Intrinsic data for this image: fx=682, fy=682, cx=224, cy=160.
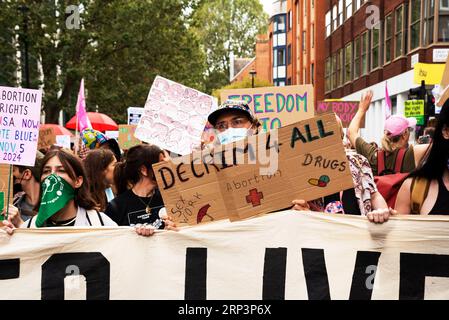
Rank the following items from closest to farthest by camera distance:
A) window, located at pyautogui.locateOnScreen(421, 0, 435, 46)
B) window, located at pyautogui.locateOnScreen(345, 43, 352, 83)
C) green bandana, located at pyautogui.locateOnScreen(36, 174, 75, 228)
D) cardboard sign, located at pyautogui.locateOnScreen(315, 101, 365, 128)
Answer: green bandana, located at pyautogui.locateOnScreen(36, 174, 75, 228) → cardboard sign, located at pyautogui.locateOnScreen(315, 101, 365, 128) → window, located at pyautogui.locateOnScreen(421, 0, 435, 46) → window, located at pyautogui.locateOnScreen(345, 43, 352, 83)

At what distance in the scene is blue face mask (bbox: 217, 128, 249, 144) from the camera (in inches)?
158

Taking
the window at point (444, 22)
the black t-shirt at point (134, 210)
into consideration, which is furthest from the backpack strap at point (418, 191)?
the window at point (444, 22)

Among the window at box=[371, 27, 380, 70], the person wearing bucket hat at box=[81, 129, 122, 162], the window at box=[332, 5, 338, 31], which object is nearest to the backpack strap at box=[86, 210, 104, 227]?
the person wearing bucket hat at box=[81, 129, 122, 162]

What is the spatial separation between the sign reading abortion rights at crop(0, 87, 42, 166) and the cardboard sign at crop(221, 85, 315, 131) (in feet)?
6.72

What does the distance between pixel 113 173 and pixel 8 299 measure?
203cm

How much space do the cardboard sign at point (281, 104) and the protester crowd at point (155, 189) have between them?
68cm

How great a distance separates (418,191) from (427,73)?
1128 centimetres

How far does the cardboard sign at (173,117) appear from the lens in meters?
5.96

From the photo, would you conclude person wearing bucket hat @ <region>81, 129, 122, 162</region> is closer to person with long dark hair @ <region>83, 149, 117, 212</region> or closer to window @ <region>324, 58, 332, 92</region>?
Result: person with long dark hair @ <region>83, 149, 117, 212</region>

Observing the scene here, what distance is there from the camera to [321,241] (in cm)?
365

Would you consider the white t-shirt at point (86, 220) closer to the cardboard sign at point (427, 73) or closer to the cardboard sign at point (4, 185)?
the cardboard sign at point (4, 185)

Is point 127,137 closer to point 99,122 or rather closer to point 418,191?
point 418,191

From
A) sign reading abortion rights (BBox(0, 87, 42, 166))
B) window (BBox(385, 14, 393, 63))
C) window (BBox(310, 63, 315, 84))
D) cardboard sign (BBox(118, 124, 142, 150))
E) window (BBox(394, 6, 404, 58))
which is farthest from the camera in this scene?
window (BBox(310, 63, 315, 84))
